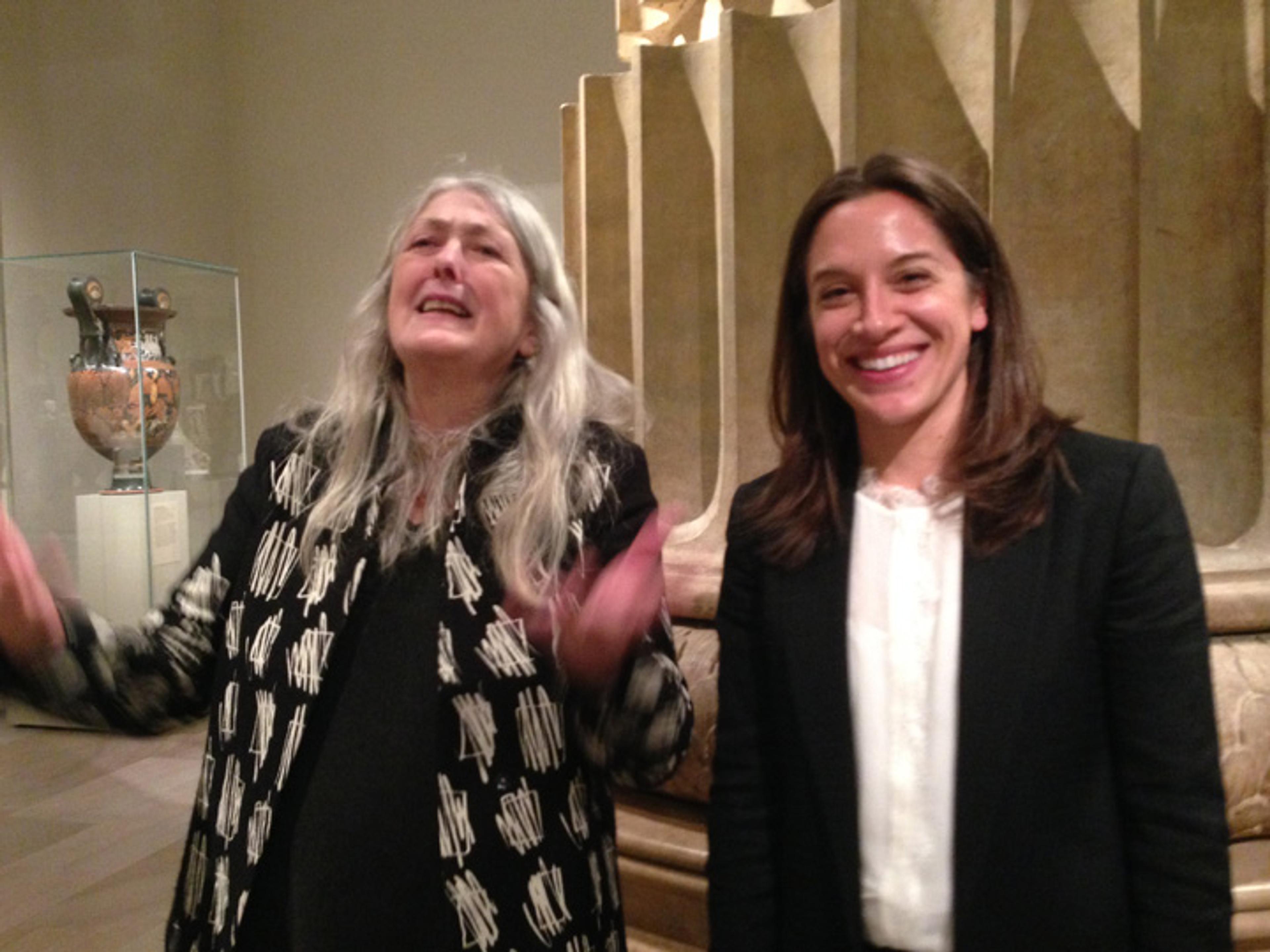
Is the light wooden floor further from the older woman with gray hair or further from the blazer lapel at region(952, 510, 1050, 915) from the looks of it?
the blazer lapel at region(952, 510, 1050, 915)

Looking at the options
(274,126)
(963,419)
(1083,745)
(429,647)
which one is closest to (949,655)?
(1083,745)

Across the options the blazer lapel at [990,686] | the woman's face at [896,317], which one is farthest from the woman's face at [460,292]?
the blazer lapel at [990,686]

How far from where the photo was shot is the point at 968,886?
3.77ft

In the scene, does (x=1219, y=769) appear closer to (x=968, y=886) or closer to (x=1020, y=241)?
(x=968, y=886)

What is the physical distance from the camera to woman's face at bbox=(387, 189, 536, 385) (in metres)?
1.49

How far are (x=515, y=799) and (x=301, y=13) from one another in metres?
6.52

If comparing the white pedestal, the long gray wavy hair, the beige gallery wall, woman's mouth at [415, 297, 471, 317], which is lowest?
the white pedestal

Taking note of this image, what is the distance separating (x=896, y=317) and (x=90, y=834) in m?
3.58

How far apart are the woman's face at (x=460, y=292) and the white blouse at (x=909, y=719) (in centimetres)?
64

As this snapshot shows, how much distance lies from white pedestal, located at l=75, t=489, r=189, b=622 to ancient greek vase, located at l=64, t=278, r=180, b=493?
108 millimetres

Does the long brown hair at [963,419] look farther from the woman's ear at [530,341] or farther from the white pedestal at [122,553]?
the white pedestal at [122,553]

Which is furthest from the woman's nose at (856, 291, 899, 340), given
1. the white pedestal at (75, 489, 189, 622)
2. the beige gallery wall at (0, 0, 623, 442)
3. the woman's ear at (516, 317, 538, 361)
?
the beige gallery wall at (0, 0, 623, 442)

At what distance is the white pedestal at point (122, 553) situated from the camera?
16.5 ft

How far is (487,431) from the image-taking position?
4.96 ft
